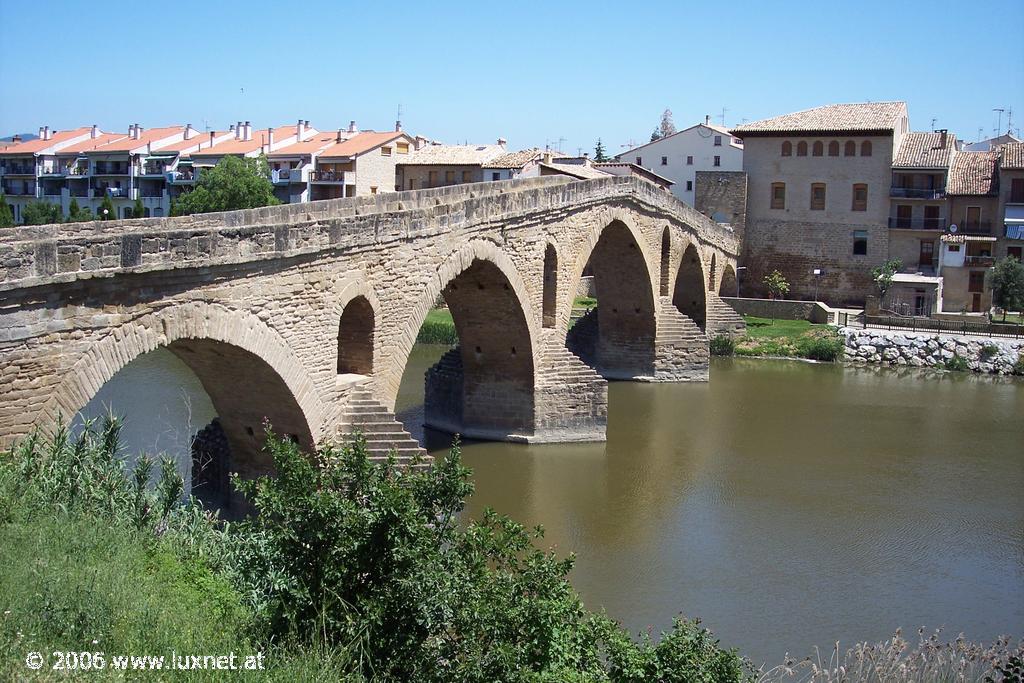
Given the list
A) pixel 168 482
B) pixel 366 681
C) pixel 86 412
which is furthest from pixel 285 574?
pixel 86 412

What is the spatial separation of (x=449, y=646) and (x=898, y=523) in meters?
11.0

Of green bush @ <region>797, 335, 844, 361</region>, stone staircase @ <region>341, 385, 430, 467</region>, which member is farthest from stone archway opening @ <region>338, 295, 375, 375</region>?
green bush @ <region>797, 335, 844, 361</region>

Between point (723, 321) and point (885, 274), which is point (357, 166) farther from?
point (885, 274)

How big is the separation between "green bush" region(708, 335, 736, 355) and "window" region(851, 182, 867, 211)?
9155 mm

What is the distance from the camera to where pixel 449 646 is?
769cm

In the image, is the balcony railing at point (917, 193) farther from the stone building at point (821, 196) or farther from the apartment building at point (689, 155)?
the apartment building at point (689, 155)

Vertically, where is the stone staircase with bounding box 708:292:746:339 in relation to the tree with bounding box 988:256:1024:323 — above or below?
below

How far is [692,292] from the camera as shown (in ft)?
112

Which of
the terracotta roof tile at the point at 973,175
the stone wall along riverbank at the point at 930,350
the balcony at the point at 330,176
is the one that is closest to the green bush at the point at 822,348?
the stone wall along riverbank at the point at 930,350

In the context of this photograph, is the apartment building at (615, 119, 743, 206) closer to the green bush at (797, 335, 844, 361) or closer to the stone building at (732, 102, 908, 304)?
the stone building at (732, 102, 908, 304)

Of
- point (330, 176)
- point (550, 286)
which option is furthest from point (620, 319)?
point (330, 176)

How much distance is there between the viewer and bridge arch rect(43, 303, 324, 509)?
10.4 m

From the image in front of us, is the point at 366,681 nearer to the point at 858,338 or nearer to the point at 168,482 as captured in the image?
the point at 168,482

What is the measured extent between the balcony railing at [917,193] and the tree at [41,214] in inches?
1254
